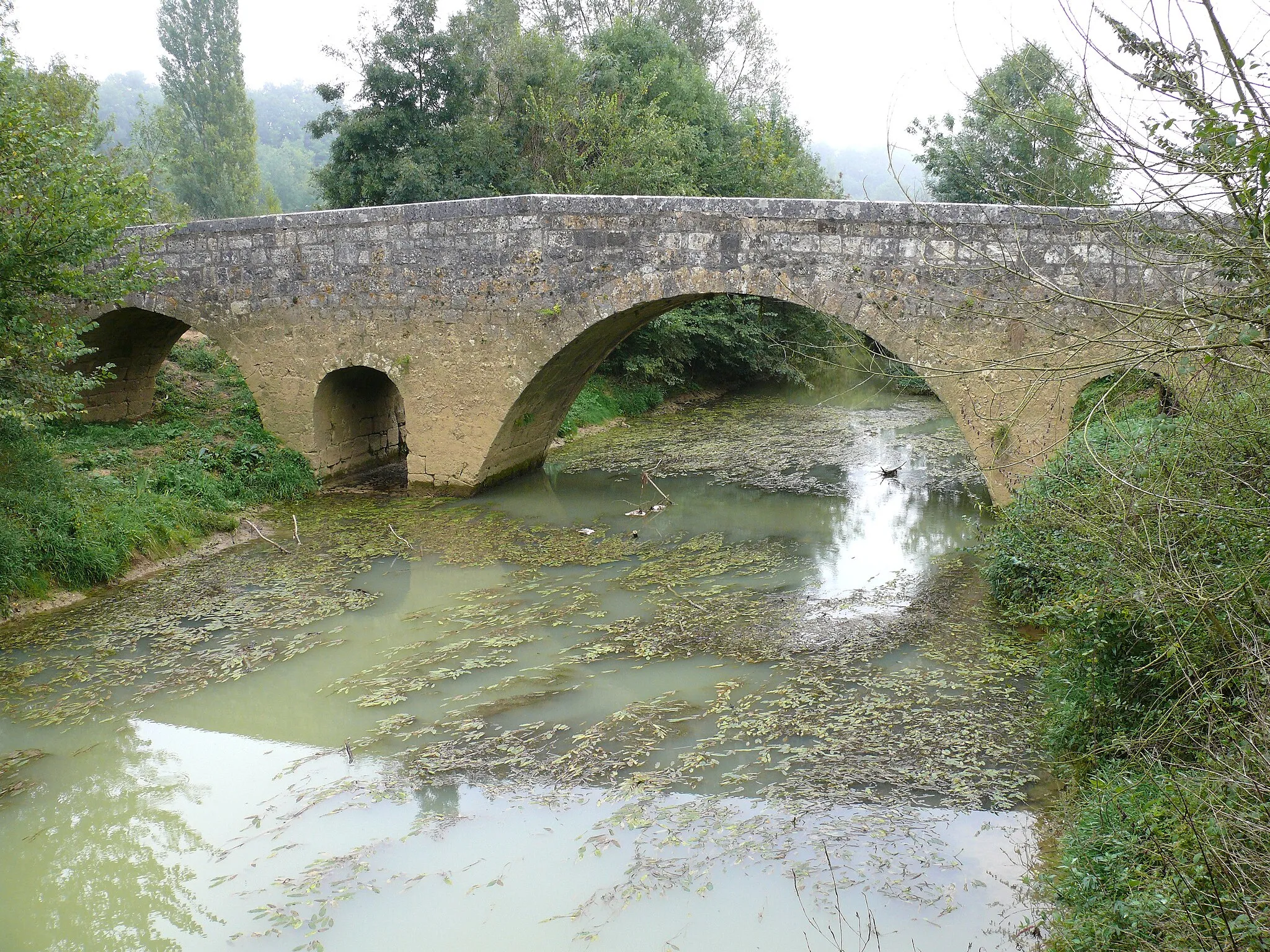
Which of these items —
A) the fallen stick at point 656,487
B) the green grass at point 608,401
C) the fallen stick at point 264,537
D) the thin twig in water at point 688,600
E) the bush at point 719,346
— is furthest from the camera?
the bush at point 719,346

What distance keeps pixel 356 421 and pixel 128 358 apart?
10.3 feet

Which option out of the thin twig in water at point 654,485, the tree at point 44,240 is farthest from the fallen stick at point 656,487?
the tree at point 44,240

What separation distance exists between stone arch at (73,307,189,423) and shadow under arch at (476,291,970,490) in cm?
431

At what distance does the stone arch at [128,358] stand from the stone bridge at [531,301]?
0.11 feet

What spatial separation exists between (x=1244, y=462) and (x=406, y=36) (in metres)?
15.7

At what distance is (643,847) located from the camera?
4.43 m

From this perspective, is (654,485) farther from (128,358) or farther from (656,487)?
(128,358)

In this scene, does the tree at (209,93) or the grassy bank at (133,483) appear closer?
the grassy bank at (133,483)

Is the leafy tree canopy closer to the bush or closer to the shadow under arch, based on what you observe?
the bush

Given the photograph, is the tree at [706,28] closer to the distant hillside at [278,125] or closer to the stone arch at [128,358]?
the stone arch at [128,358]

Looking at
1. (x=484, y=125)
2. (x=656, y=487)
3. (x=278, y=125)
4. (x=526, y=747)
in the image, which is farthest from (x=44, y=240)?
(x=278, y=125)

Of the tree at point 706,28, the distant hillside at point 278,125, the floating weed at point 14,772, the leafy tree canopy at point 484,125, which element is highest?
the distant hillside at point 278,125

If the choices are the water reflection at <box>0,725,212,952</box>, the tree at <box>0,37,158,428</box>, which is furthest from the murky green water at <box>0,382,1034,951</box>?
the tree at <box>0,37,158,428</box>

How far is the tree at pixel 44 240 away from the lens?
704 centimetres
